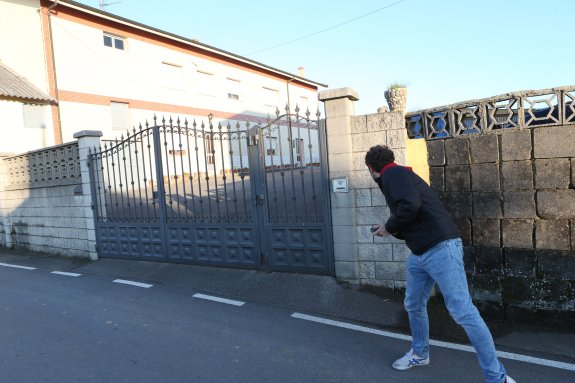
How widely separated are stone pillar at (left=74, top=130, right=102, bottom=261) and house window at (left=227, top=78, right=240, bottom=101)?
1611cm

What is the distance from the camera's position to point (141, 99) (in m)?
19.1

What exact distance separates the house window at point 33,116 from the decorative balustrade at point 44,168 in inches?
191

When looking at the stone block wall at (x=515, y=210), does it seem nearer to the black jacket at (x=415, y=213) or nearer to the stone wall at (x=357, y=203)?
the stone wall at (x=357, y=203)

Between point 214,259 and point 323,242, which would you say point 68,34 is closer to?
point 214,259

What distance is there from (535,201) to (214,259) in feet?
15.3

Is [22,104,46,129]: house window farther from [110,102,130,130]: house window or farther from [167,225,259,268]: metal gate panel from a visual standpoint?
[167,225,259,268]: metal gate panel

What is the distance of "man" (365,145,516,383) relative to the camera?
9.68 feet

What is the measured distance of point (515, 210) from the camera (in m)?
4.49

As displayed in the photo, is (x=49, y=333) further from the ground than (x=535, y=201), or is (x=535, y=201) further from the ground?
(x=535, y=201)

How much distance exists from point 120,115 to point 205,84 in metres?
5.63

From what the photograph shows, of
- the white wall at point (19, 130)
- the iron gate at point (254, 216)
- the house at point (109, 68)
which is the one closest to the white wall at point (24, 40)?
the house at point (109, 68)

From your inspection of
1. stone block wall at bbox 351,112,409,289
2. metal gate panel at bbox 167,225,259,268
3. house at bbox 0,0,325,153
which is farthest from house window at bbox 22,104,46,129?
stone block wall at bbox 351,112,409,289

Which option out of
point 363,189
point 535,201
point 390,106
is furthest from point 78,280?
point 535,201

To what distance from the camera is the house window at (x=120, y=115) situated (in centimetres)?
1816
